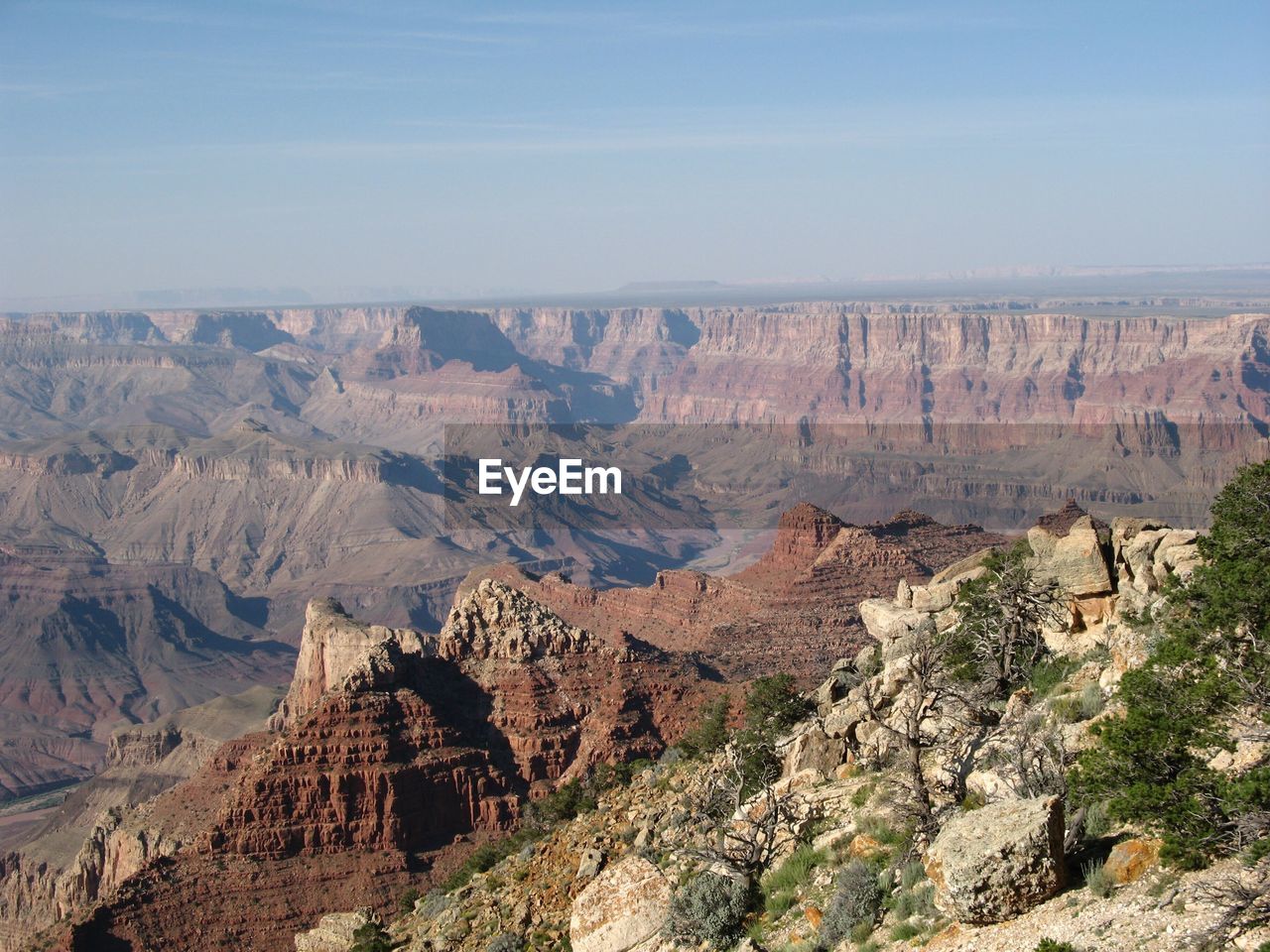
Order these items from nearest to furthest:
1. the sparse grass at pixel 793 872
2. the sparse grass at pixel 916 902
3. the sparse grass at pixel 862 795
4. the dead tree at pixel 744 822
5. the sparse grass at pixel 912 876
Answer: the sparse grass at pixel 916 902
the sparse grass at pixel 912 876
the sparse grass at pixel 793 872
the dead tree at pixel 744 822
the sparse grass at pixel 862 795

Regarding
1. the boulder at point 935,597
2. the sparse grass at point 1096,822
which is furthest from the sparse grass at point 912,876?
the boulder at point 935,597

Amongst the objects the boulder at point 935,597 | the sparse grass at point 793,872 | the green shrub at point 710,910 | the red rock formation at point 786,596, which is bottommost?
the red rock formation at point 786,596

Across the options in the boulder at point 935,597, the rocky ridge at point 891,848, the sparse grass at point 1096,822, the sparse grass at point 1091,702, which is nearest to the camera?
the rocky ridge at point 891,848

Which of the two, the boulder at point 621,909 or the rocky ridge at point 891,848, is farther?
the boulder at point 621,909

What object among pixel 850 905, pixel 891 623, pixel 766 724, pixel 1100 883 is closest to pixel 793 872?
pixel 850 905

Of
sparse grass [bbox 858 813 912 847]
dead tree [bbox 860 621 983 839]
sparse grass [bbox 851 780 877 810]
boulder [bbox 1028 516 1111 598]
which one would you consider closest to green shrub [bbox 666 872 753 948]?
sparse grass [bbox 858 813 912 847]

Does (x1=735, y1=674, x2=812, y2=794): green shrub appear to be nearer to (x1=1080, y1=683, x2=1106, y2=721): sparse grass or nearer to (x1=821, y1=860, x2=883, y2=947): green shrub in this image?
(x1=821, y1=860, x2=883, y2=947): green shrub

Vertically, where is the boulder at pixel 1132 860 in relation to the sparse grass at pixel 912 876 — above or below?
above

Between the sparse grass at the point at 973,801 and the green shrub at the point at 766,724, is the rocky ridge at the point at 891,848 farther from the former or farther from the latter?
the green shrub at the point at 766,724
